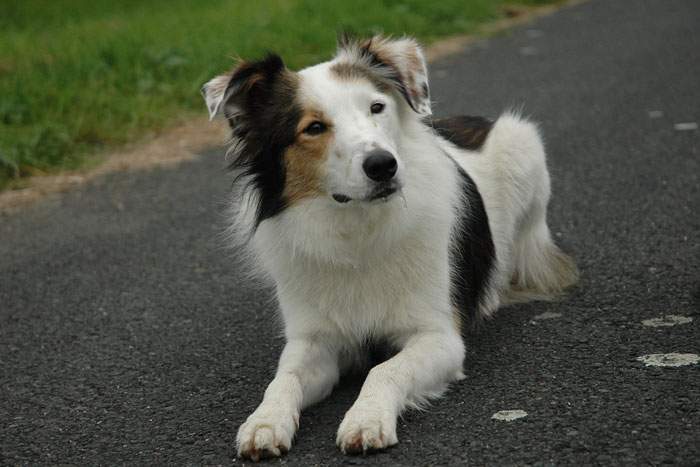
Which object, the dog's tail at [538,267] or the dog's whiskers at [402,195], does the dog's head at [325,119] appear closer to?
the dog's whiskers at [402,195]

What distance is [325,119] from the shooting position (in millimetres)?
3721

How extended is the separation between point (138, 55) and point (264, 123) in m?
6.66

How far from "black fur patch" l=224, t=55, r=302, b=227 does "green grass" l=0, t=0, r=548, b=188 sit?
162 inches

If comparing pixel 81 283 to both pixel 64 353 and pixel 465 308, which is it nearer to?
pixel 64 353

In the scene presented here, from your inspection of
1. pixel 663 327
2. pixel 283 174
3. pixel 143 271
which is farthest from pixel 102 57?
pixel 663 327

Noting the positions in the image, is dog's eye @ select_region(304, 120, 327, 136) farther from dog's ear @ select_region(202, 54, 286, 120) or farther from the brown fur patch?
dog's ear @ select_region(202, 54, 286, 120)

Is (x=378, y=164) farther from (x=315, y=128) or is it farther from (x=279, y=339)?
(x=279, y=339)

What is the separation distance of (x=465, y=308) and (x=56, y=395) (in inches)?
68.6

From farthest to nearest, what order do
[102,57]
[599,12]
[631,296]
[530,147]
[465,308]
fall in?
[599,12]
[102,57]
[530,147]
[631,296]
[465,308]

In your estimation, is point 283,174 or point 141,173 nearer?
point 283,174

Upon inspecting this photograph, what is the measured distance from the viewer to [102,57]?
10.2m

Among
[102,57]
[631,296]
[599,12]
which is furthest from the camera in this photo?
[599,12]

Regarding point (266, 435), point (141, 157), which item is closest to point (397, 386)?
point (266, 435)

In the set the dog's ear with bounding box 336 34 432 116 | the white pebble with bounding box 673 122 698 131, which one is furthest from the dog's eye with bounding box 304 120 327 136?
the white pebble with bounding box 673 122 698 131
